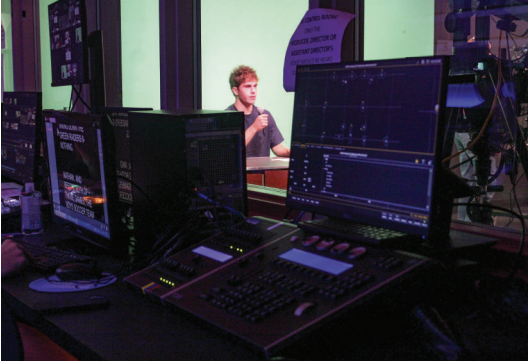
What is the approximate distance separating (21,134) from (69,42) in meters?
0.56

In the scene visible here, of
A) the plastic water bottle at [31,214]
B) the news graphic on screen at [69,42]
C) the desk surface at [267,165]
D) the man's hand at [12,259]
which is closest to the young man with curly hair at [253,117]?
the desk surface at [267,165]

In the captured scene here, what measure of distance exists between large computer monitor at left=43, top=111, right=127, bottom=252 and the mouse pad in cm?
20

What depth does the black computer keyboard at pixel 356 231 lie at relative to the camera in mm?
1129

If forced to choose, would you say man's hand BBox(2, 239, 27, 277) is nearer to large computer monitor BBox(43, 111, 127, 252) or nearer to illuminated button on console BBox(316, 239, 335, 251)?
large computer monitor BBox(43, 111, 127, 252)

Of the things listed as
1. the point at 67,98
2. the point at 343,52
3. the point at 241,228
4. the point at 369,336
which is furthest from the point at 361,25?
the point at 67,98

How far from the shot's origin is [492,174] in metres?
1.72

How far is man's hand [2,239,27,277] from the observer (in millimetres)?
1404

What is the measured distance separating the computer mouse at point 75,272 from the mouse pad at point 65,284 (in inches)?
0.5

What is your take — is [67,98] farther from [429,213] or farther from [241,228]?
[429,213]

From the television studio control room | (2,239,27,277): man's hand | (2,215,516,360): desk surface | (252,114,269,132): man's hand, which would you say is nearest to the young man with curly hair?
(252,114,269,132): man's hand

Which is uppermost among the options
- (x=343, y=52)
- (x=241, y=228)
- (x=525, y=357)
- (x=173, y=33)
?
(x=173, y=33)

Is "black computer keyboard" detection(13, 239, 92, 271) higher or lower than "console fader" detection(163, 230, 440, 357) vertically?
lower

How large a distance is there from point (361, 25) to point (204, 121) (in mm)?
971

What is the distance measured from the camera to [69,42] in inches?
109
